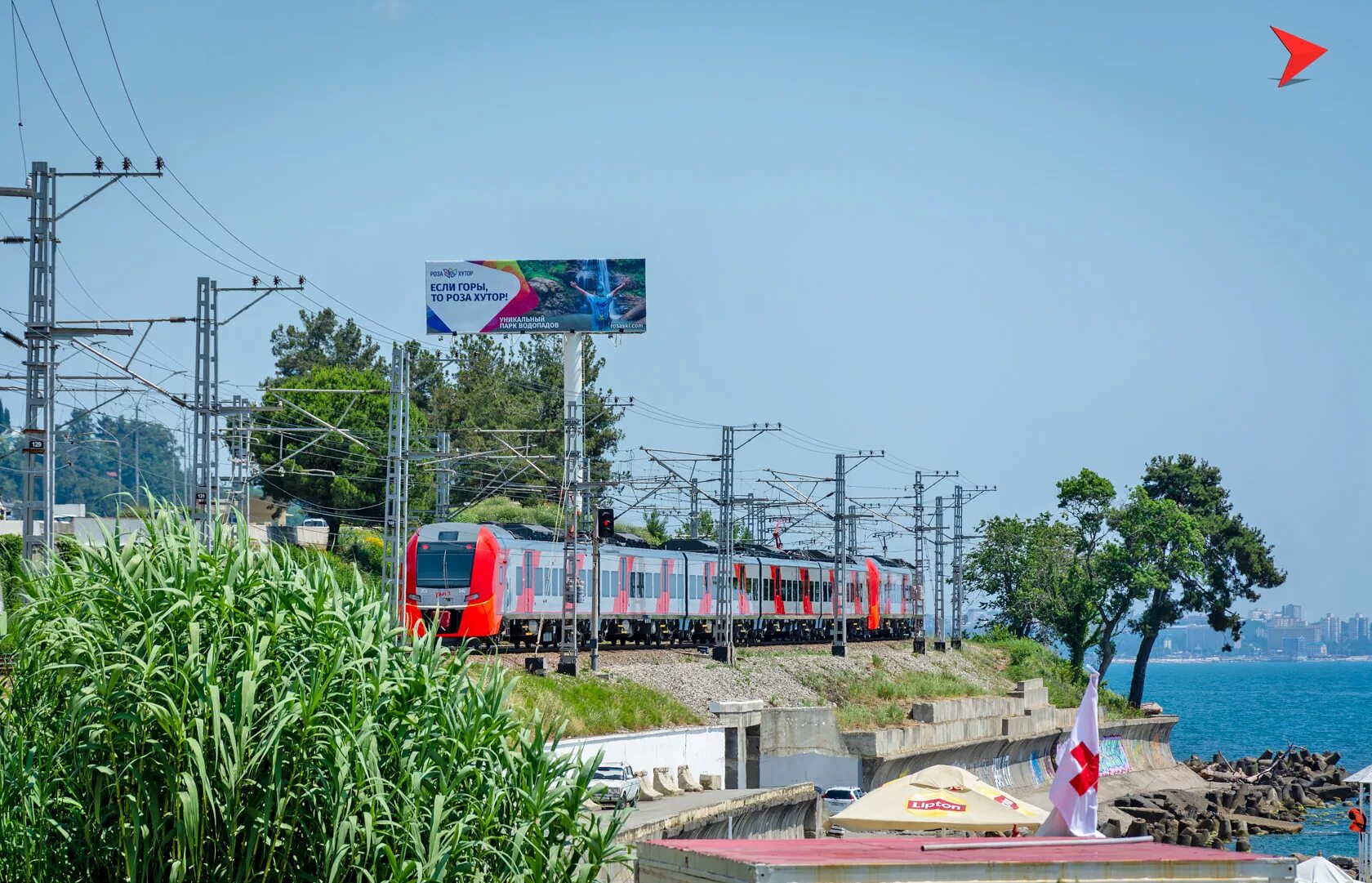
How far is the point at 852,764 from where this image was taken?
34.3 m

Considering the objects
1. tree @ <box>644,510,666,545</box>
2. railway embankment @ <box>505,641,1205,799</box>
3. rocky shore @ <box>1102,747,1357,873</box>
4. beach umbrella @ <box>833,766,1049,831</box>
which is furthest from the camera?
tree @ <box>644,510,666,545</box>

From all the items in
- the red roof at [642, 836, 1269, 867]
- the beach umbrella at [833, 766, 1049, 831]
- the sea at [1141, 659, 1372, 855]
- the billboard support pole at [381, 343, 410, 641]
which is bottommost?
the sea at [1141, 659, 1372, 855]

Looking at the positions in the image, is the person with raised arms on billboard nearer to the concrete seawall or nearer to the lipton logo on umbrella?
the concrete seawall

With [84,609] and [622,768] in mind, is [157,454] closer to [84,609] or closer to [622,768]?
[622,768]

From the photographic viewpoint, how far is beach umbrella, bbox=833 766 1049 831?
1716 centimetres

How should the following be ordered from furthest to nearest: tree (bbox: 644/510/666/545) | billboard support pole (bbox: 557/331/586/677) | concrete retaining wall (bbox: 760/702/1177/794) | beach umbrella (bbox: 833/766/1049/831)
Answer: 1. tree (bbox: 644/510/666/545)
2. concrete retaining wall (bbox: 760/702/1177/794)
3. billboard support pole (bbox: 557/331/586/677)
4. beach umbrella (bbox: 833/766/1049/831)

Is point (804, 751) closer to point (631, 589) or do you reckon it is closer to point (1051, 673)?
point (631, 589)

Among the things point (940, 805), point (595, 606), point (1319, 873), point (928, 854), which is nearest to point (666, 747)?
point (595, 606)

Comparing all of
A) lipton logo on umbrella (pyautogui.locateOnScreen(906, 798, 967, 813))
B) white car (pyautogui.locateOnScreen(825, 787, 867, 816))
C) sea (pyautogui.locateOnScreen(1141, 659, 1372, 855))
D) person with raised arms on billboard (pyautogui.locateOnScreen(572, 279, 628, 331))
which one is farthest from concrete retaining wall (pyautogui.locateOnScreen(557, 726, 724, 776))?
person with raised arms on billboard (pyautogui.locateOnScreen(572, 279, 628, 331))

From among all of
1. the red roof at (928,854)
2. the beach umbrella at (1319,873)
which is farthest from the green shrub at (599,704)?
the red roof at (928,854)

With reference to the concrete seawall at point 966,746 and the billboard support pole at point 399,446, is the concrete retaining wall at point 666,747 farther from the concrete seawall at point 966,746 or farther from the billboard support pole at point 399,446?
the billboard support pole at point 399,446

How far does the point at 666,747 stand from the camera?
2822cm

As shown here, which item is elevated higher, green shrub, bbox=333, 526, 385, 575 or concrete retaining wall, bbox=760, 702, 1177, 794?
green shrub, bbox=333, 526, 385, 575

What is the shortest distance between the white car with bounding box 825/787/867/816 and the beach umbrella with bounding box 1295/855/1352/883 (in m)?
12.3
